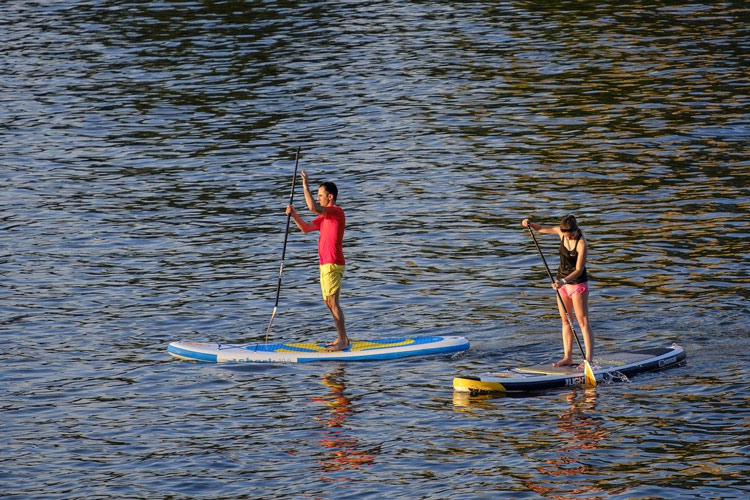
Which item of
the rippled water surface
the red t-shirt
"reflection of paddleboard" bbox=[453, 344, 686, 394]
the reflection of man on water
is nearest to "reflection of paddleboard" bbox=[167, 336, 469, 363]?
the rippled water surface

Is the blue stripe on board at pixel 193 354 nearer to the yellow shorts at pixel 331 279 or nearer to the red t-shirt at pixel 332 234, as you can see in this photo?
the yellow shorts at pixel 331 279

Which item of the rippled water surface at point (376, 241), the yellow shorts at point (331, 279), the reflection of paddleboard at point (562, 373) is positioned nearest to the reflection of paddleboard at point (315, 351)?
the rippled water surface at point (376, 241)

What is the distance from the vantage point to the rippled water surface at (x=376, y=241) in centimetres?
1655

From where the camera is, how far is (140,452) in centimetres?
1694

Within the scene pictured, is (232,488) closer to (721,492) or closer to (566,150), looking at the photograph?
(721,492)

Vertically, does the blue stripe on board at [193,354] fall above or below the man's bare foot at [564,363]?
below

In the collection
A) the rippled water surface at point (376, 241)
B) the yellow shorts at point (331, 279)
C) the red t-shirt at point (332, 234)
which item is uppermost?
the red t-shirt at point (332, 234)

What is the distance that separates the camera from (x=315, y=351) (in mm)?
20578

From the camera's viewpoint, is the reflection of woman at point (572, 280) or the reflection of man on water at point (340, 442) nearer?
the reflection of man on water at point (340, 442)

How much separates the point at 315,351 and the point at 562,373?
4.22 meters

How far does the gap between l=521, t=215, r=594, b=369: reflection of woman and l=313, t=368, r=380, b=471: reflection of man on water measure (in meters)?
3.32

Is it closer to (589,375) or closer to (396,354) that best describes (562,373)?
(589,375)

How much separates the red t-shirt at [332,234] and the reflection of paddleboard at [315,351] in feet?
4.85

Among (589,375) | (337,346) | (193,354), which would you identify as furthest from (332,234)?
(589,375)
